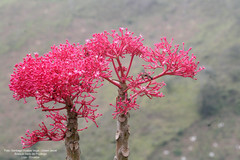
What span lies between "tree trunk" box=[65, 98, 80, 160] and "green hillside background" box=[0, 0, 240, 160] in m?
2.47

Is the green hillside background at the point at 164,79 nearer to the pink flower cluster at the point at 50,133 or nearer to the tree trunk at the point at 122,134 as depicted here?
the pink flower cluster at the point at 50,133

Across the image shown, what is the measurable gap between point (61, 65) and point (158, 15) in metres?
5.73

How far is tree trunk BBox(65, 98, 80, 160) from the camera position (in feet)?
5.14

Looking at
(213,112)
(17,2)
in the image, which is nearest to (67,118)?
(213,112)

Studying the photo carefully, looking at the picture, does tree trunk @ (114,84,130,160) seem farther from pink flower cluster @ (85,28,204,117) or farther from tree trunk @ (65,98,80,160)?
tree trunk @ (65,98,80,160)

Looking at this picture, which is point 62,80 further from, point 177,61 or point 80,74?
point 177,61

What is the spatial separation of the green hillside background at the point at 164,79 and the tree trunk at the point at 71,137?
2.47m

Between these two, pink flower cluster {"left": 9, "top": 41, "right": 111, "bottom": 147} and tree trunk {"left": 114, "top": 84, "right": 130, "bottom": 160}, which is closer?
pink flower cluster {"left": 9, "top": 41, "right": 111, "bottom": 147}

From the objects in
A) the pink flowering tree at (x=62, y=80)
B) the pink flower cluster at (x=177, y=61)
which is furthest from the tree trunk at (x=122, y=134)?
the pink flower cluster at (x=177, y=61)

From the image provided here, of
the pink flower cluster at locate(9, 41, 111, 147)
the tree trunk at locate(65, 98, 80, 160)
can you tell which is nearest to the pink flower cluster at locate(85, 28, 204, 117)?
the pink flower cluster at locate(9, 41, 111, 147)

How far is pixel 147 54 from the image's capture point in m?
1.67

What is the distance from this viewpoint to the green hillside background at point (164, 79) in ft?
14.2

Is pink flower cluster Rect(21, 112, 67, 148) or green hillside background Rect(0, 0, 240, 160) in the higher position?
green hillside background Rect(0, 0, 240, 160)

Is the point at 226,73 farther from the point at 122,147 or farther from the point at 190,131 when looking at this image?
the point at 122,147
